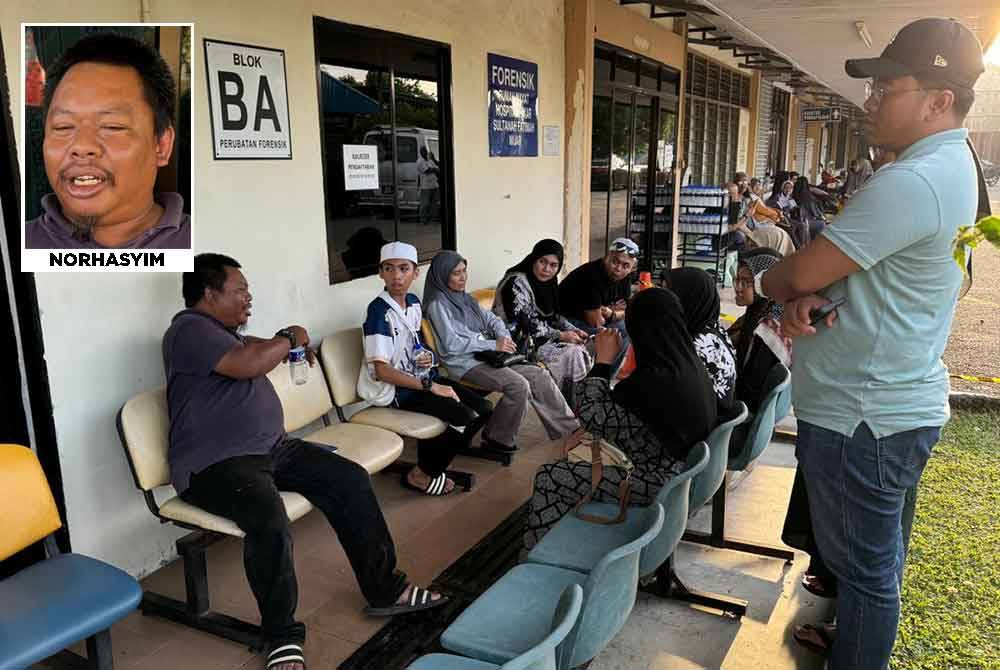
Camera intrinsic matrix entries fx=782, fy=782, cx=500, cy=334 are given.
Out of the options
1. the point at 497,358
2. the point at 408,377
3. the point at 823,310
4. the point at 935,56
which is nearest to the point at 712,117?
the point at 497,358

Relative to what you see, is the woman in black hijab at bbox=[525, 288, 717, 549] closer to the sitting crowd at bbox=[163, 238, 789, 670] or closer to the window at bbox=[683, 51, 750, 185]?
the sitting crowd at bbox=[163, 238, 789, 670]

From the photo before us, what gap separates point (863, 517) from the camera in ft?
6.42

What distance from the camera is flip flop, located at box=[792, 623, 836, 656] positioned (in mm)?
2674

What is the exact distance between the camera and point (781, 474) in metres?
4.32

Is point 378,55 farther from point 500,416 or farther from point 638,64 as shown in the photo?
point 638,64

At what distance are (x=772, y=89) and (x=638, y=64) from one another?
944 centimetres

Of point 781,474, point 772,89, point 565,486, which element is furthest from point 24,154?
point 772,89

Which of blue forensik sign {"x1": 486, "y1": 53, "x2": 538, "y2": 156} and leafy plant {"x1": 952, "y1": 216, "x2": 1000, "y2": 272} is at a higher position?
blue forensik sign {"x1": 486, "y1": 53, "x2": 538, "y2": 156}

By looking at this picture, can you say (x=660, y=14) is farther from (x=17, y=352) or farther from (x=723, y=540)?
(x=17, y=352)

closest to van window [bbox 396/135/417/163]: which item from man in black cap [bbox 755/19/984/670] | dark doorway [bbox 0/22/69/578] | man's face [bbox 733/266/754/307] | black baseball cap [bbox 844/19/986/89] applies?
man's face [bbox 733/266/754/307]

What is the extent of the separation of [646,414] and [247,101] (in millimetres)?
2321

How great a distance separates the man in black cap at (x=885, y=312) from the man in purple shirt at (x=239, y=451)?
1590 millimetres

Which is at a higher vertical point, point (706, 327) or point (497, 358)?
point (706, 327)

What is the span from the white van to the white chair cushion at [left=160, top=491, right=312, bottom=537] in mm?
2152
